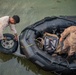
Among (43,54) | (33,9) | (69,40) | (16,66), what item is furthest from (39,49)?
(33,9)

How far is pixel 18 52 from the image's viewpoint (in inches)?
255

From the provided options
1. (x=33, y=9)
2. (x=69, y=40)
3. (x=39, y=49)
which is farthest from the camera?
(x=33, y=9)

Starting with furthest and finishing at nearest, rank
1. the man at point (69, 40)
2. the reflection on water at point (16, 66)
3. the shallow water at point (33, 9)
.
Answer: the shallow water at point (33, 9)
the reflection on water at point (16, 66)
the man at point (69, 40)

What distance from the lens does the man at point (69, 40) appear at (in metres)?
5.66

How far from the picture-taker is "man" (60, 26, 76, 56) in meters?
5.66

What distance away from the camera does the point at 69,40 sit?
5.75 metres

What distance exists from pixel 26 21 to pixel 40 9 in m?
0.77

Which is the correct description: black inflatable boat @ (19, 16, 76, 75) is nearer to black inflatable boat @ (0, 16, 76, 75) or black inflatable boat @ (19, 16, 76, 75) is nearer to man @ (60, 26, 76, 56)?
black inflatable boat @ (0, 16, 76, 75)

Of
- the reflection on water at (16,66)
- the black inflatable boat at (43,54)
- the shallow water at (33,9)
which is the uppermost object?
the shallow water at (33,9)

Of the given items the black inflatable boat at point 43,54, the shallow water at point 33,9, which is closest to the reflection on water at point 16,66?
the black inflatable boat at point 43,54

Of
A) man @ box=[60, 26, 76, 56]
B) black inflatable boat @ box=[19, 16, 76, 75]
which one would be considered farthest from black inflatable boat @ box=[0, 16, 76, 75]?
man @ box=[60, 26, 76, 56]

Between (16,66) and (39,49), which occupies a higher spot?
(39,49)

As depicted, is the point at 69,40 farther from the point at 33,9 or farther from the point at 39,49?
the point at 33,9

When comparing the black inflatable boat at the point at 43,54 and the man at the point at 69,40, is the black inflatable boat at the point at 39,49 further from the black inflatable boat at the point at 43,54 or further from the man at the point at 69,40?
the man at the point at 69,40
